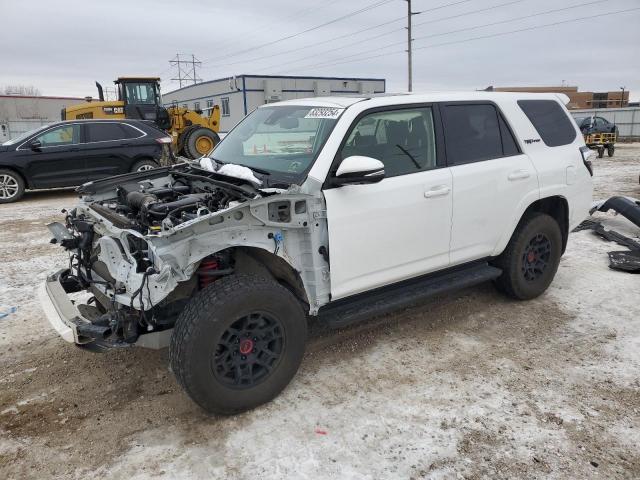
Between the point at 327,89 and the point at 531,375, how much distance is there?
3974cm

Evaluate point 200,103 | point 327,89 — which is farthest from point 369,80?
point 200,103

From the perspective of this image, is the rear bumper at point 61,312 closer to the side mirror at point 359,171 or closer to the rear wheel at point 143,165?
the side mirror at point 359,171

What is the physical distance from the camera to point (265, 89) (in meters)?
39.7

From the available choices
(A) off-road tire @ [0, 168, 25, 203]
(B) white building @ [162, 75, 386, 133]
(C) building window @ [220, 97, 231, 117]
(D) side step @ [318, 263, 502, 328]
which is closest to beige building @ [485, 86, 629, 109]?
(B) white building @ [162, 75, 386, 133]

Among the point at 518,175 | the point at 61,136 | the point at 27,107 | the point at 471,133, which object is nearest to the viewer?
the point at 471,133

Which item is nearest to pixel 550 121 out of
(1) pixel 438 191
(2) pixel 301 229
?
(1) pixel 438 191

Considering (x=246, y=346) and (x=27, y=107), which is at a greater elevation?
(x=27, y=107)

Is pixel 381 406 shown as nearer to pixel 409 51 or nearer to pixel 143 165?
pixel 143 165

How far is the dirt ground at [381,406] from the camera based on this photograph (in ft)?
8.99

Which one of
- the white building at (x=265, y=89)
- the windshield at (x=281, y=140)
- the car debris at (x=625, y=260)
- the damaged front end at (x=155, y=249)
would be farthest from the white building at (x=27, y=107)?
the car debris at (x=625, y=260)

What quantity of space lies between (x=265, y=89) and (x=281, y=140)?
124ft

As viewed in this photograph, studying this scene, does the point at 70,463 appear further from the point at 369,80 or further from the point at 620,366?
the point at 369,80

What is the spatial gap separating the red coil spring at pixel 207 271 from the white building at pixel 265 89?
35608mm

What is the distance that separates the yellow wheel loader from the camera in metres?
15.7
